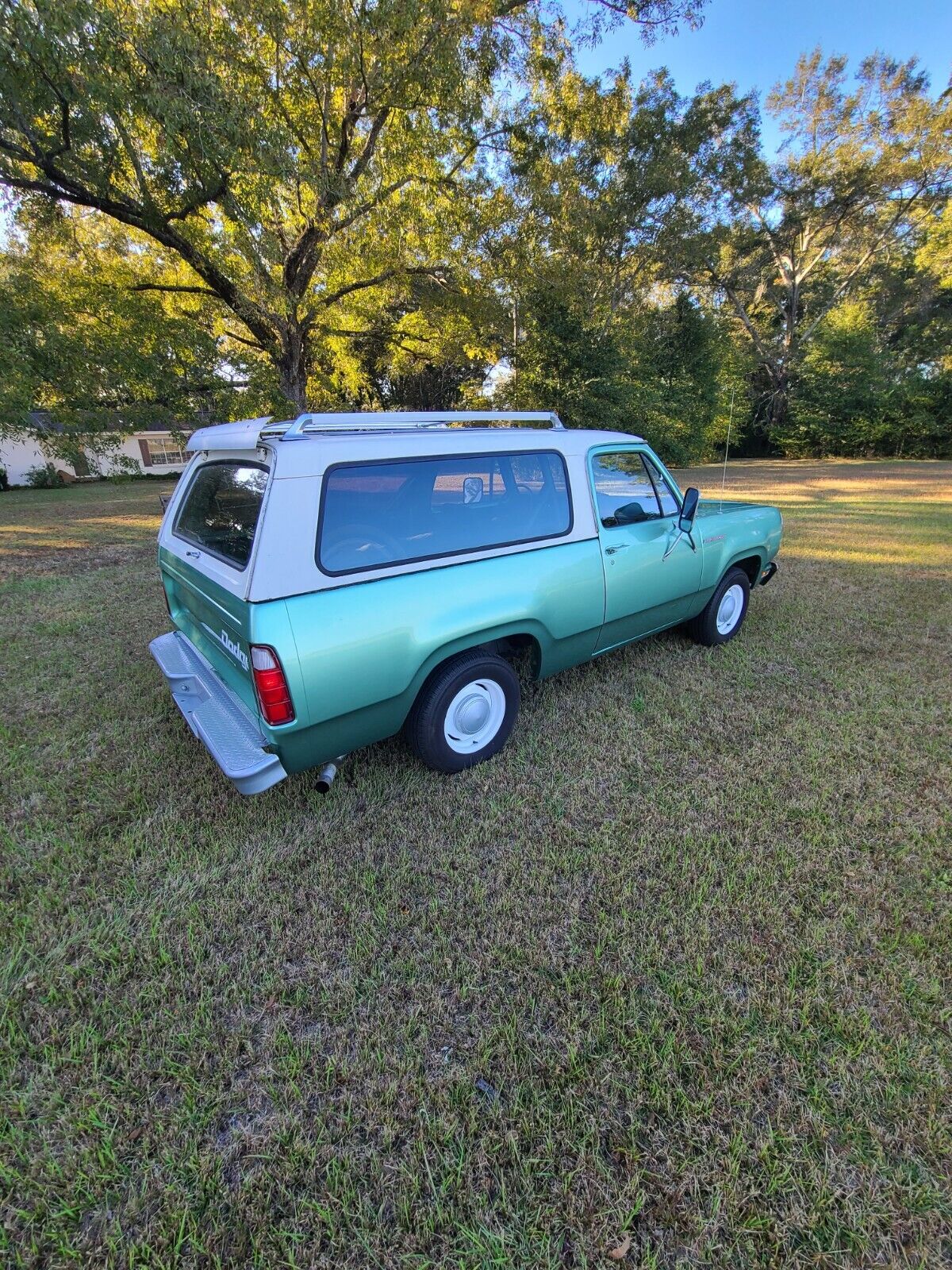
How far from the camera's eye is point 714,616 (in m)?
4.60

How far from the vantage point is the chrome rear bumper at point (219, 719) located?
89.0 inches

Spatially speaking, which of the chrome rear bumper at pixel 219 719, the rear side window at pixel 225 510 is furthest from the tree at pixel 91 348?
the chrome rear bumper at pixel 219 719

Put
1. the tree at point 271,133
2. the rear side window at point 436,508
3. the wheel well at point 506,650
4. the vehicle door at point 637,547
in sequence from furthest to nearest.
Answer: the tree at point 271,133, the vehicle door at point 637,547, the wheel well at point 506,650, the rear side window at point 436,508

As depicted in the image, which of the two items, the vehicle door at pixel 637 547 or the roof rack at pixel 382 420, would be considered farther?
the vehicle door at pixel 637 547

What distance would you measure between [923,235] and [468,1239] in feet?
131

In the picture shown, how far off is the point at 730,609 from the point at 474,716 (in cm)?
303

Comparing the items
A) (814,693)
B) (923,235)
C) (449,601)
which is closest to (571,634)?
(449,601)

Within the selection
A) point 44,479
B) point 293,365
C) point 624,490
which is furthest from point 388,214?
point 44,479

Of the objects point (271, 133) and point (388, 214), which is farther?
point (388, 214)

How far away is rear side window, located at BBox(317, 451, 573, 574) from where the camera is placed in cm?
243

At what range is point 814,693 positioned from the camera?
3893mm

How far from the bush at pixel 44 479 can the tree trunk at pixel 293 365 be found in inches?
730

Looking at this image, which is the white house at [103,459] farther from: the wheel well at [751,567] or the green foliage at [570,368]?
the wheel well at [751,567]

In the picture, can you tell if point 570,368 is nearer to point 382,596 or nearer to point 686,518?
point 686,518
